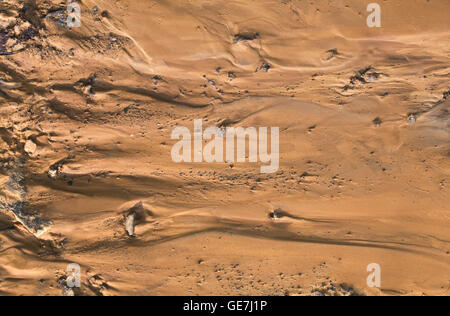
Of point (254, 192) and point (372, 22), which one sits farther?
point (254, 192)

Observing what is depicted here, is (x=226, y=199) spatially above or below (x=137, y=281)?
above
